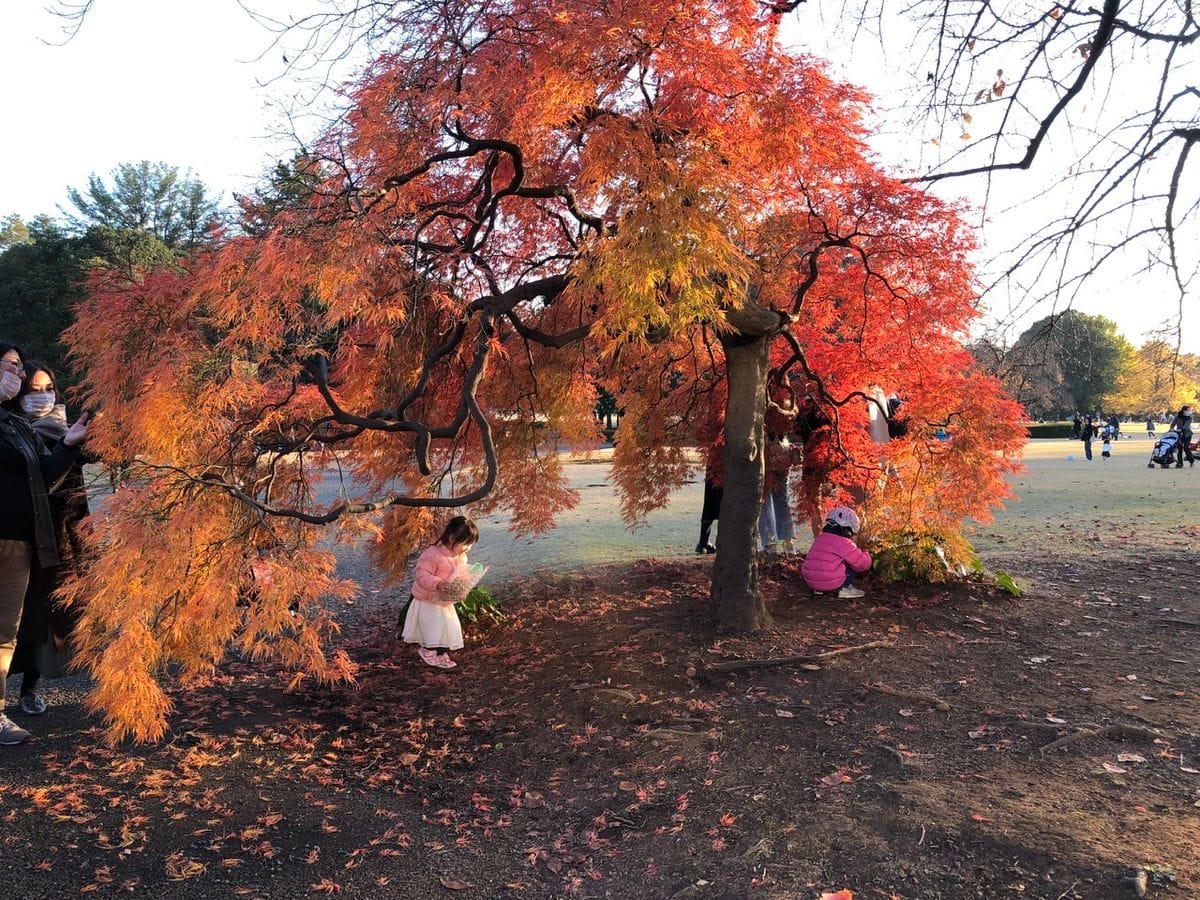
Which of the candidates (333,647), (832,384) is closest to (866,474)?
(832,384)

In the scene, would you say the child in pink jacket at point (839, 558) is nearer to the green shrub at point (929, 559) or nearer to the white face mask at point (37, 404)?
the green shrub at point (929, 559)

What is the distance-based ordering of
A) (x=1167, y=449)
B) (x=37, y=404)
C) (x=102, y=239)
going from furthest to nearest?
(x=102, y=239) → (x=1167, y=449) → (x=37, y=404)

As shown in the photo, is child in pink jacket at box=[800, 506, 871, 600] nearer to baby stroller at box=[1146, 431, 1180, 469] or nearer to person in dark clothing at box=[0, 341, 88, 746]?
person in dark clothing at box=[0, 341, 88, 746]

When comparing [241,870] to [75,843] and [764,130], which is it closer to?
[75,843]

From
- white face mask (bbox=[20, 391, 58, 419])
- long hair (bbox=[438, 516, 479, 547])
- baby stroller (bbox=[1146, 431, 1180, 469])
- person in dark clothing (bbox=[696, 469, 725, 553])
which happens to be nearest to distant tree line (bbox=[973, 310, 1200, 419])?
long hair (bbox=[438, 516, 479, 547])

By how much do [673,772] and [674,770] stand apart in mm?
17

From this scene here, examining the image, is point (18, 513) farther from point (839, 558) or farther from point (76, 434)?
point (839, 558)

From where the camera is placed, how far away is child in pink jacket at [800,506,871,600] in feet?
19.4

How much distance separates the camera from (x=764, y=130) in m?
4.15

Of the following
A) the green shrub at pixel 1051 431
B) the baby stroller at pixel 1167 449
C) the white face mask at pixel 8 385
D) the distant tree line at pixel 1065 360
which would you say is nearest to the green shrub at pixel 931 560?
the distant tree line at pixel 1065 360

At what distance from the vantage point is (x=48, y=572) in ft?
12.3

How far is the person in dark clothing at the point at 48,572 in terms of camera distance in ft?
12.3

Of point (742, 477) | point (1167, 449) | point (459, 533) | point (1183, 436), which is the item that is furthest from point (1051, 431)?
point (459, 533)

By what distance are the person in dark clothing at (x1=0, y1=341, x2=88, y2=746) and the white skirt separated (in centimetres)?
209
